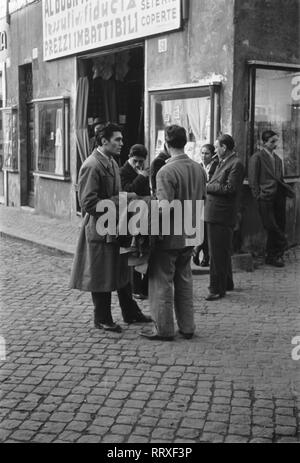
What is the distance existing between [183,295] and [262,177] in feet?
10.9

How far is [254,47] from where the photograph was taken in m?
8.51

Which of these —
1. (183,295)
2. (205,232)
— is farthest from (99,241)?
(205,232)

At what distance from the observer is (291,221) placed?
9641mm

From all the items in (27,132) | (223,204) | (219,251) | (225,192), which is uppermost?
(27,132)

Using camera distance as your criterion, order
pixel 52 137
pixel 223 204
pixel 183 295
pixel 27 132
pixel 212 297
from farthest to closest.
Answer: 1. pixel 27 132
2. pixel 52 137
3. pixel 212 297
4. pixel 223 204
5. pixel 183 295

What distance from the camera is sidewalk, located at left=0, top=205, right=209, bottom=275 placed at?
1037 cm

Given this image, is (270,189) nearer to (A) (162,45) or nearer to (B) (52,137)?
(A) (162,45)

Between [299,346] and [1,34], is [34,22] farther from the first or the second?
[299,346]

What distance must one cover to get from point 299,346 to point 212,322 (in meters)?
0.98

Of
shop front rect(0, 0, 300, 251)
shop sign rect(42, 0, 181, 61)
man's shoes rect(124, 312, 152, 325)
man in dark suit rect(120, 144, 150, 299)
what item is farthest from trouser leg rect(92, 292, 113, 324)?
shop sign rect(42, 0, 181, 61)

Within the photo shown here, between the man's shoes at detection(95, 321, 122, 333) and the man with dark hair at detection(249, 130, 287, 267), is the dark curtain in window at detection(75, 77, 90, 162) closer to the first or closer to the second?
the man with dark hair at detection(249, 130, 287, 267)

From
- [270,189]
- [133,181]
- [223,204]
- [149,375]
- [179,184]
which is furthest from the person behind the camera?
[270,189]

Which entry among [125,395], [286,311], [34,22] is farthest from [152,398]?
[34,22]

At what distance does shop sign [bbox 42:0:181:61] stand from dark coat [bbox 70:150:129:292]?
14.4ft
